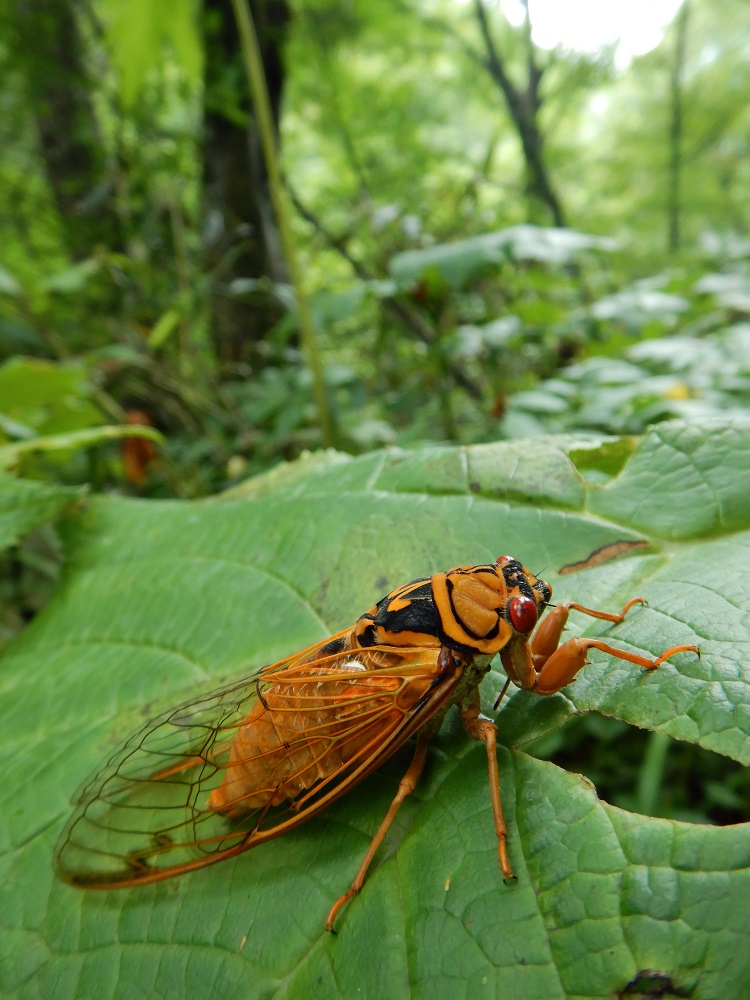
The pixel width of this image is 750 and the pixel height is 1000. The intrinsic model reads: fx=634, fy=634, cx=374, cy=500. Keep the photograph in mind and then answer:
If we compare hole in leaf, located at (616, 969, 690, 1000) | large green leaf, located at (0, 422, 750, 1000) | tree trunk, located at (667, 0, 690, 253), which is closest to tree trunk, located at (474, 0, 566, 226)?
tree trunk, located at (667, 0, 690, 253)

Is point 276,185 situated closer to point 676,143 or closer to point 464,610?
point 464,610

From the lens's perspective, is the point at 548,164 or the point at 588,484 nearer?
the point at 588,484

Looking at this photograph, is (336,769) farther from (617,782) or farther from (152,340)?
(152,340)

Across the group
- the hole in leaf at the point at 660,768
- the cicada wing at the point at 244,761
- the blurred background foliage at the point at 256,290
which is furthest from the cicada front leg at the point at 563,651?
the hole in leaf at the point at 660,768

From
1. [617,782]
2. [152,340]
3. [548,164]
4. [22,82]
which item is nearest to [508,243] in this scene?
[152,340]

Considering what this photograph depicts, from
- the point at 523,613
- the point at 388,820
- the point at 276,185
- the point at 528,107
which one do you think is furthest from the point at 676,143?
the point at 388,820

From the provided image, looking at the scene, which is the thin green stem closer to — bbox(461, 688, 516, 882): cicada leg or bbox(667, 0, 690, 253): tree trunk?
bbox(461, 688, 516, 882): cicada leg

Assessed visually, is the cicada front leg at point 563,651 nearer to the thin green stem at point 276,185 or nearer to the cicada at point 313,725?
the cicada at point 313,725
